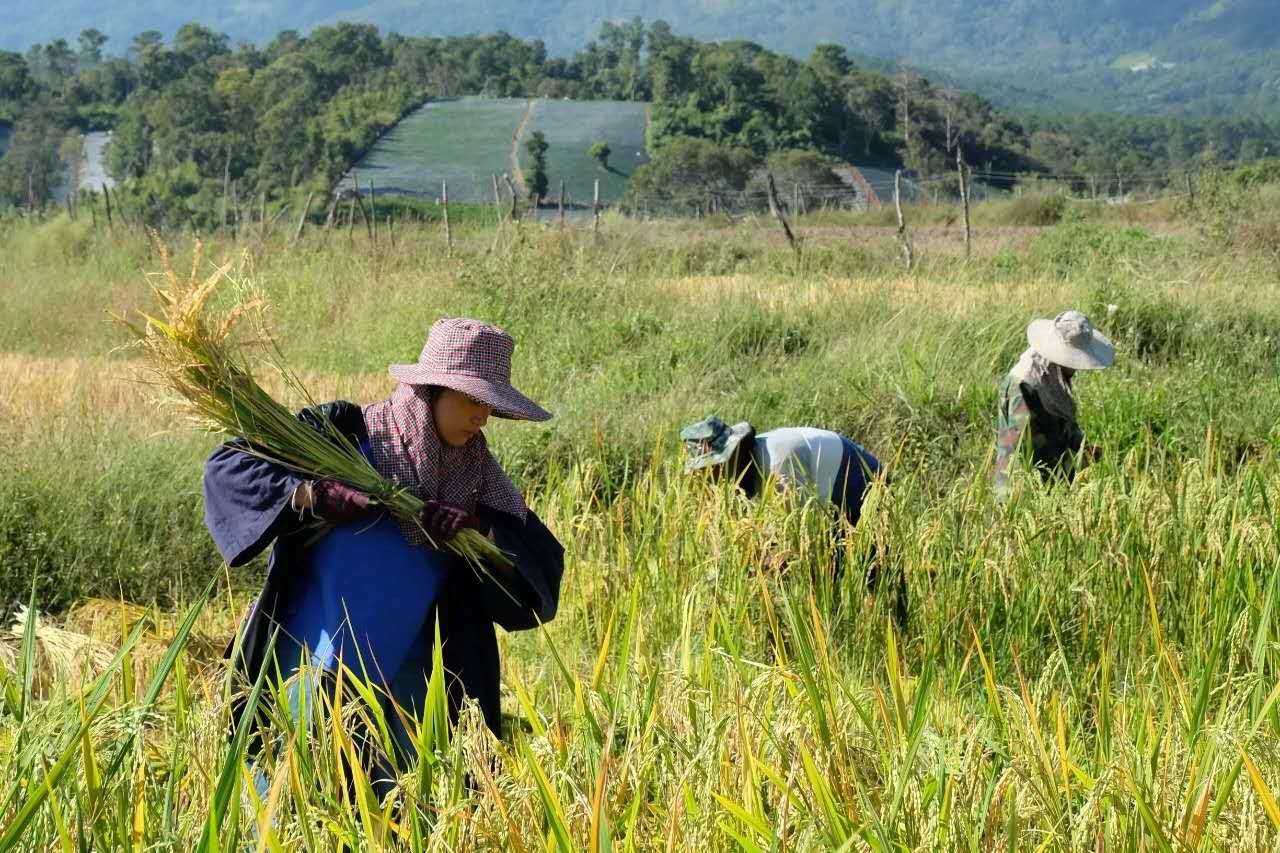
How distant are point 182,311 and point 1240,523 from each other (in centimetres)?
285

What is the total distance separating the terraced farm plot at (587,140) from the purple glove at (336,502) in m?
59.2

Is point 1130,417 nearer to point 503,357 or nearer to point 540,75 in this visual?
point 503,357

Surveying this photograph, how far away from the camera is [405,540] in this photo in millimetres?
3160

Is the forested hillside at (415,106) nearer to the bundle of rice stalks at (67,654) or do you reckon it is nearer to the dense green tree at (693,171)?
the dense green tree at (693,171)

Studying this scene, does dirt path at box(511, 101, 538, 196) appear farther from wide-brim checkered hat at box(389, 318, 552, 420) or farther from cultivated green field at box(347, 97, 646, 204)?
wide-brim checkered hat at box(389, 318, 552, 420)

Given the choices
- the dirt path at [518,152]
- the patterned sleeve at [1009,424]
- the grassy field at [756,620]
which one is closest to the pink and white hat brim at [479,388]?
the grassy field at [756,620]

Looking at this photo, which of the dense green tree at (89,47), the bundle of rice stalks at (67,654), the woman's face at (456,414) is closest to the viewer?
the bundle of rice stalks at (67,654)

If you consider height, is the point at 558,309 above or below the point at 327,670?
below

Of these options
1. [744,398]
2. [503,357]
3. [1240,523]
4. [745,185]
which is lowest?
[745,185]

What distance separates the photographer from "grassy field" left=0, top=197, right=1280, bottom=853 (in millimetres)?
2424

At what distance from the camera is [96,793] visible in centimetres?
230

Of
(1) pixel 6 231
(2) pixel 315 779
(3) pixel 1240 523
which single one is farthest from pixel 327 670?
(1) pixel 6 231

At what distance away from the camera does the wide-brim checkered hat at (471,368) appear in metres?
3.09


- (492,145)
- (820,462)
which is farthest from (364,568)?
(492,145)
